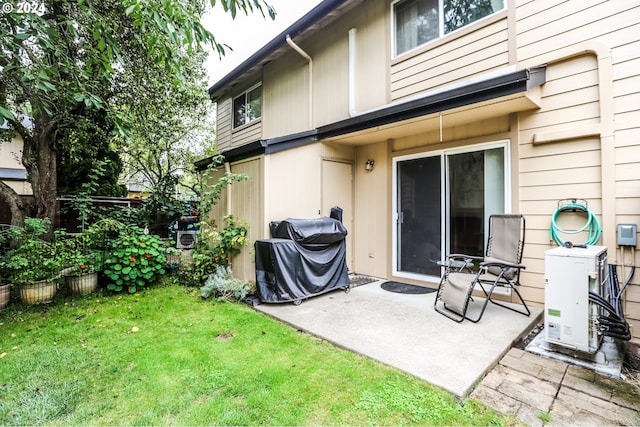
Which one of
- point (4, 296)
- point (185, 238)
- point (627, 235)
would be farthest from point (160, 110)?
point (627, 235)

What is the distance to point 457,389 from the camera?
1.96 metres

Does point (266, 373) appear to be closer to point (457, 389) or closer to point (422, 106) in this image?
point (457, 389)

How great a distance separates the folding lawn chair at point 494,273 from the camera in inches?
123

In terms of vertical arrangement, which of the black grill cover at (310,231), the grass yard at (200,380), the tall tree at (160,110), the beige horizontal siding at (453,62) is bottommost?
the grass yard at (200,380)

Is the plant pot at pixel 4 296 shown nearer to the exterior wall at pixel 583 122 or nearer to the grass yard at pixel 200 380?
the grass yard at pixel 200 380

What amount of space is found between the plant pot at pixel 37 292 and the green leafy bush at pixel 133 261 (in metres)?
0.70

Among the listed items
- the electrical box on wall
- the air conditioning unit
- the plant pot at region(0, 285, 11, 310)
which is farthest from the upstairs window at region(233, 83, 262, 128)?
the electrical box on wall

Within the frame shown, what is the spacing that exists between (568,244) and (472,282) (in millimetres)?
902

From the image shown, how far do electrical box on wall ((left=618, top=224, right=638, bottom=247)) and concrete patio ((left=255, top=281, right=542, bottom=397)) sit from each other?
42.7 inches

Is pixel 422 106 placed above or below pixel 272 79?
below

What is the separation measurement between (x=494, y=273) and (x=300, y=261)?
7.98ft

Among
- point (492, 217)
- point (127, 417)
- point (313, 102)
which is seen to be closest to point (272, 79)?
point (313, 102)

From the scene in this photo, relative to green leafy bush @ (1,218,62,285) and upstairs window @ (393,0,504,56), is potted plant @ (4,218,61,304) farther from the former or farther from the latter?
upstairs window @ (393,0,504,56)

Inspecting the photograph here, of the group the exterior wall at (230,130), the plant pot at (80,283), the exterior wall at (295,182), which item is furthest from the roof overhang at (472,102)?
the plant pot at (80,283)
